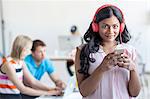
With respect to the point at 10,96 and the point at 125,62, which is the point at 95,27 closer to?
the point at 125,62

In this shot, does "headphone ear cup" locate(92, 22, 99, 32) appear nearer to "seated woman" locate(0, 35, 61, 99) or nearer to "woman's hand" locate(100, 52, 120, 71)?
"woman's hand" locate(100, 52, 120, 71)

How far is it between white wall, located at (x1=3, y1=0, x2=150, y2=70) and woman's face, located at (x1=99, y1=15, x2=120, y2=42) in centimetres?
392

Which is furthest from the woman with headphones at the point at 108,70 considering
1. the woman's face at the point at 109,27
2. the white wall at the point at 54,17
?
the white wall at the point at 54,17

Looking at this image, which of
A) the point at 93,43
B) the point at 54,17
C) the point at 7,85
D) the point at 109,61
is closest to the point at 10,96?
the point at 7,85

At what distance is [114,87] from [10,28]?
4436mm

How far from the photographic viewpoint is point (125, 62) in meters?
1.04

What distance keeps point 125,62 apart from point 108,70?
3.0 inches

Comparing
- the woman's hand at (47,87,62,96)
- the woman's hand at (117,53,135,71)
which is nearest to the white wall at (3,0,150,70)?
the woman's hand at (47,87,62,96)

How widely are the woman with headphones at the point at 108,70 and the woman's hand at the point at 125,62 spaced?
0.01 m

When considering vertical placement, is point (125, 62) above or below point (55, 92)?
above

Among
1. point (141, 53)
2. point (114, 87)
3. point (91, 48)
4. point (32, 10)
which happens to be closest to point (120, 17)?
point (91, 48)

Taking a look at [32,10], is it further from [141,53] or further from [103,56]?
[103,56]

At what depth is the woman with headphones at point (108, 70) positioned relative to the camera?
42.9 inches

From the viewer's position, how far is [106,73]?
1.11 m
